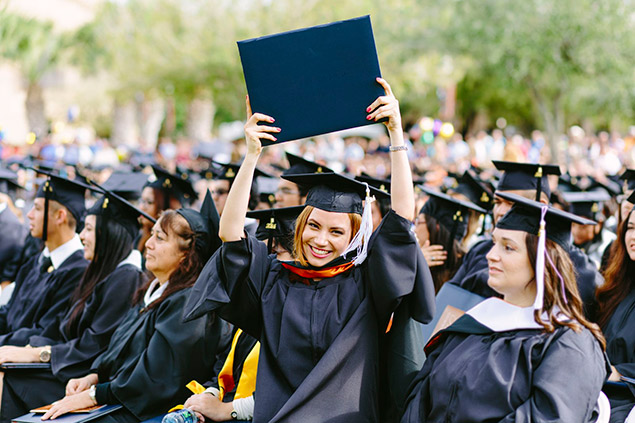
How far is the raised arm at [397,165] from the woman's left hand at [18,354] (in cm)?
318

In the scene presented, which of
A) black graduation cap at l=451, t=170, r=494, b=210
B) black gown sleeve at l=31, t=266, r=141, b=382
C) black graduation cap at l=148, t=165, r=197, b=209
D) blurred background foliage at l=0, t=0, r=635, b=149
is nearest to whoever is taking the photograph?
black gown sleeve at l=31, t=266, r=141, b=382

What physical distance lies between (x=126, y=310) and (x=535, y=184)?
3.42 m

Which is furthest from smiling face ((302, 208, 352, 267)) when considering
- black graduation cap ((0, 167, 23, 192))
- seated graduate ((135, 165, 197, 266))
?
black graduation cap ((0, 167, 23, 192))

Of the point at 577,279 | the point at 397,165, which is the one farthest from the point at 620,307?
the point at 397,165

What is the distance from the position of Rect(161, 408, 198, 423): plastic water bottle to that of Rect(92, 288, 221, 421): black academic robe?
0.45 m

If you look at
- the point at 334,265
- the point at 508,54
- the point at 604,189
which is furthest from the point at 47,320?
the point at 508,54

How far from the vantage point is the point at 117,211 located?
541 centimetres

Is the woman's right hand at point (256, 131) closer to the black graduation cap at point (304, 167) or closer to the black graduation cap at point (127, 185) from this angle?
the black graduation cap at point (304, 167)

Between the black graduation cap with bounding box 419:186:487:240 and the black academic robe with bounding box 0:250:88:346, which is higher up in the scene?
the black graduation cap with bounding box 419:186:487:240

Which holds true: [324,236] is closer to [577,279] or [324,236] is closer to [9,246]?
[577,279]

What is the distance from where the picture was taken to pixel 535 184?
570cm

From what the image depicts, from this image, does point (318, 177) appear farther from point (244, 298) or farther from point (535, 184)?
point (535, 184)

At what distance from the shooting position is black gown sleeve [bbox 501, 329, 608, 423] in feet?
8.96

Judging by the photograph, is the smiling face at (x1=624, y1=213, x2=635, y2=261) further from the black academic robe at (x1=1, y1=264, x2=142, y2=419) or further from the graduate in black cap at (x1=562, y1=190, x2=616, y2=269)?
the black academic robe at (x1=1, y1=264, x2=142, y2=419)
